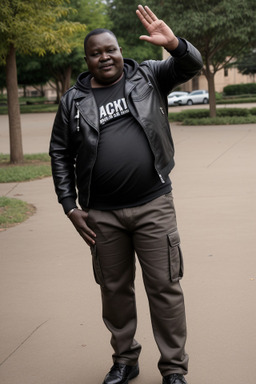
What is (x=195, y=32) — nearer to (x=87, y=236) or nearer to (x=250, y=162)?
(x=250, y=162)

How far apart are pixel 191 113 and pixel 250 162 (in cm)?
1434

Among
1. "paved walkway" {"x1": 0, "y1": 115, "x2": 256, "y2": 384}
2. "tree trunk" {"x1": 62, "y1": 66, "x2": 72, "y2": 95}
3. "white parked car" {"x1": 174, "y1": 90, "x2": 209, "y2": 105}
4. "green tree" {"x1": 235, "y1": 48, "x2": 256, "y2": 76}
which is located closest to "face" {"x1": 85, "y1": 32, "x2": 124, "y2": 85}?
"paved walkway" {"x1": 0, "y1": 115, "x2": 256, "y2": 384}

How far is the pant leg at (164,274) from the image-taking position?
2.98 meters

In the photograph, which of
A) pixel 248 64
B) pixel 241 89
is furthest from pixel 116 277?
pixel 248 64

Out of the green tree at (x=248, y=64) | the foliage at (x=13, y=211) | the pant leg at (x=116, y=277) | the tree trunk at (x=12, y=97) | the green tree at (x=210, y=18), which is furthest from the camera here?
the green tree at (x=248, y=64)

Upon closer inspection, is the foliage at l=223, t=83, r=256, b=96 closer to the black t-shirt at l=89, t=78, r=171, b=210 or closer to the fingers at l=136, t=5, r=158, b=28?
the fingers at l=136, t=5, r=158, b=28

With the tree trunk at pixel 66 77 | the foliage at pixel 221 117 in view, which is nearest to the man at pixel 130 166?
the foliage at pixel 221 117

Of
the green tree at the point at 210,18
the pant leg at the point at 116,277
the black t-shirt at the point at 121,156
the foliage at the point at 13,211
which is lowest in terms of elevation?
the foliage at the point at 13,211

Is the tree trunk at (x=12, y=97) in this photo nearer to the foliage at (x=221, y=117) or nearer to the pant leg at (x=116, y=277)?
the pant leg at (x=116, y=277)

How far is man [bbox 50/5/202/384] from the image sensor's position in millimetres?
2939

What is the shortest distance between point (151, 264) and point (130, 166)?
0.51m

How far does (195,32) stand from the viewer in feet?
69.1

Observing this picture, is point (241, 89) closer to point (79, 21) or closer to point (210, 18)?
point (79, 21)

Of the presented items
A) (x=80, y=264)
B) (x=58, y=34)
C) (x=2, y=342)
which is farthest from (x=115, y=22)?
(x=2, y=342)
